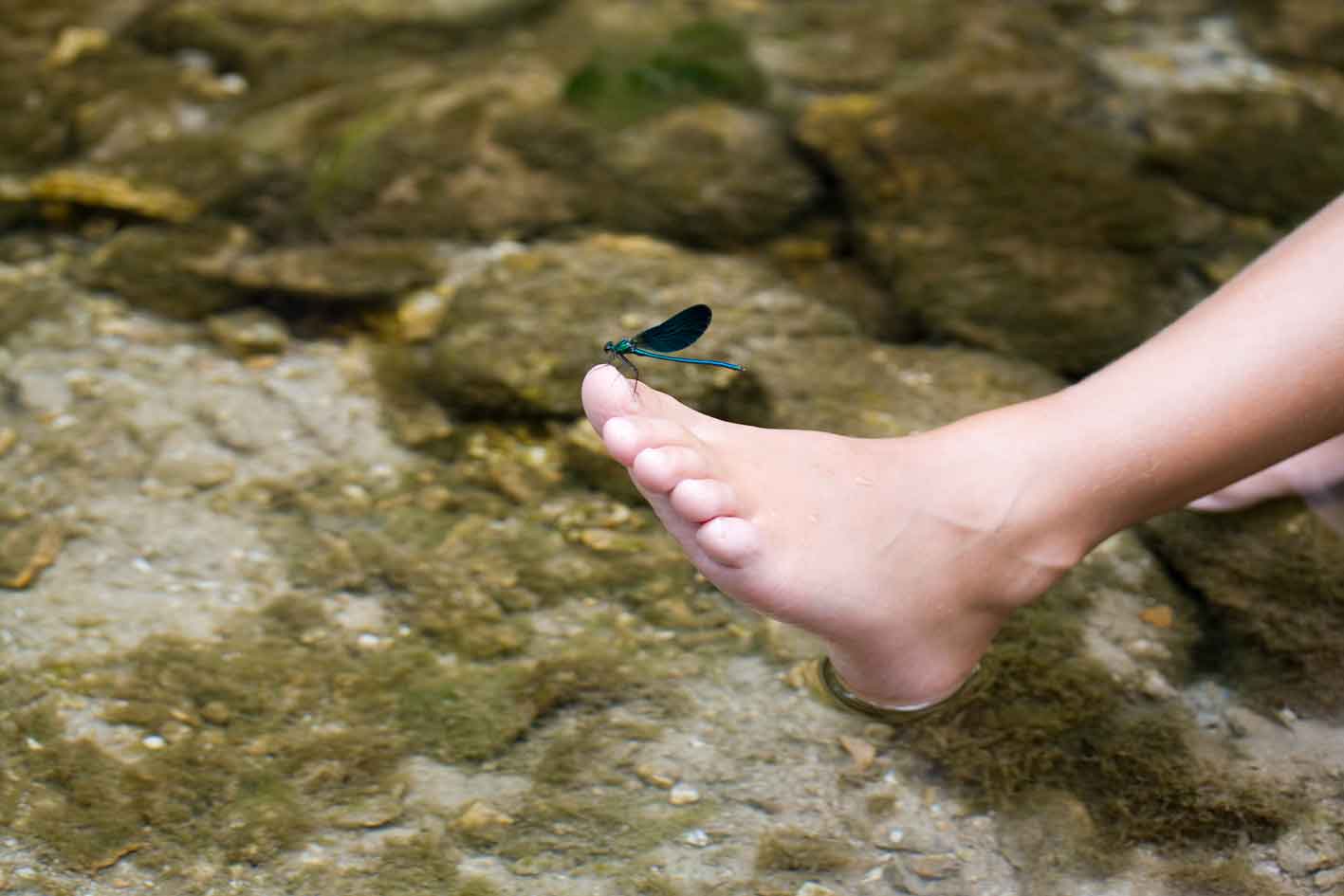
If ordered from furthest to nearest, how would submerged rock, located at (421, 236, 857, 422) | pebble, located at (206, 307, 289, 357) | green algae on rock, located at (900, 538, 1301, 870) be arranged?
pebble, located at (206, 307, 289, 357)
submerged rock, located at (421, 236, 857, 422)
green algae on rock, located at (900, 538, 1301, 870)

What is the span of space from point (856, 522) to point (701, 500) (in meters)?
0.18

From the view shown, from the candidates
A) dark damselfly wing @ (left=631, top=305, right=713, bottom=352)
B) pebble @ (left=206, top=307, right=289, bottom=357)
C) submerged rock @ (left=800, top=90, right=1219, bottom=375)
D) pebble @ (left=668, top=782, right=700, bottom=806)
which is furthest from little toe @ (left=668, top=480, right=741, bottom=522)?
pebble @ (left=206, top=307, right=289, bottom=357)

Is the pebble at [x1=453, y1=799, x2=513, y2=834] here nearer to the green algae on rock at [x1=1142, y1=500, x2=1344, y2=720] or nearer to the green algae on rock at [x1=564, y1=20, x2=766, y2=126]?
the green algae on rock at [x1=1142, y1=500, x2=1344, y2=720]

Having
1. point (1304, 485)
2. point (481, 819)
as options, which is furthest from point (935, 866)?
point (1304, 485)

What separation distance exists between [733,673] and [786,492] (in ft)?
0.99

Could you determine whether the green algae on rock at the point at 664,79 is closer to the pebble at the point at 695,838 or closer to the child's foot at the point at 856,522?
the child's foot at the point at 856,522

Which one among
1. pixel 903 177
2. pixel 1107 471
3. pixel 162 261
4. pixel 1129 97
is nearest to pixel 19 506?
pixel 162 261

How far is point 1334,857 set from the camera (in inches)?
50.0

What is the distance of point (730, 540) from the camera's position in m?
1.21

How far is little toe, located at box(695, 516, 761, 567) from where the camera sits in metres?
1.21

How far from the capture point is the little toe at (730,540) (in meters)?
1.21

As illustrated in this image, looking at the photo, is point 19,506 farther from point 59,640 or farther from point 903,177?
point 903,177

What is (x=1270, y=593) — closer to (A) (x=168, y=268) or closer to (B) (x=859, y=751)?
(B) (x=859, y=751)

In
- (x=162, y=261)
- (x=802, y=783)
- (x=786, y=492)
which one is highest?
(x=786, y=492)
